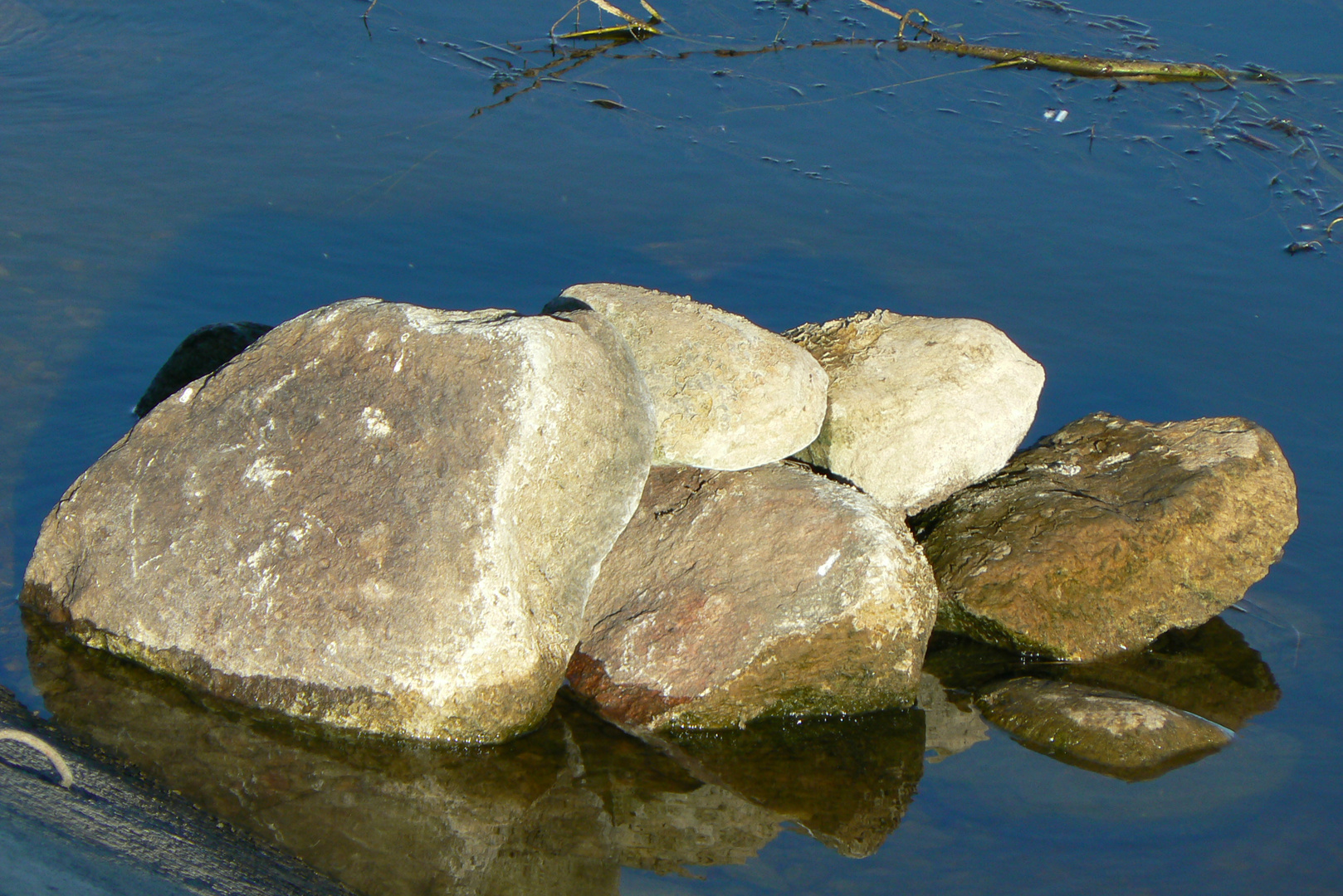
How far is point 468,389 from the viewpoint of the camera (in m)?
3.49

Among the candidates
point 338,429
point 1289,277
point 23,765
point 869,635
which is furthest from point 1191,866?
point 1289,277

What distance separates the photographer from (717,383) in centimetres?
391

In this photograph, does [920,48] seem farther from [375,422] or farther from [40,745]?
[40,745]

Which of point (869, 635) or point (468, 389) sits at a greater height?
point (468, 389)

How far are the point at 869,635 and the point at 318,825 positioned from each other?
1.77 m

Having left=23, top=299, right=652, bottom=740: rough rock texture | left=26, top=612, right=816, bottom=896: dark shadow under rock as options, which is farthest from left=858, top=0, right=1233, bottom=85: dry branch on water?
left=26, top=612, right=816, bottom=896: dark shadow under rock

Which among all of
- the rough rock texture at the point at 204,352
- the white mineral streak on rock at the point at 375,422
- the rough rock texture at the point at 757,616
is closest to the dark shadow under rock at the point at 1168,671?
the rough rock texture at the point at 757,616

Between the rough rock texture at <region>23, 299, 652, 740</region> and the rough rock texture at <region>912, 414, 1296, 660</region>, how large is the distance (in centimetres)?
139

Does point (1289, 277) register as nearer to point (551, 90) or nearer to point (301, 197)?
point (551, 90)

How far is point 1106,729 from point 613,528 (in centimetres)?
170

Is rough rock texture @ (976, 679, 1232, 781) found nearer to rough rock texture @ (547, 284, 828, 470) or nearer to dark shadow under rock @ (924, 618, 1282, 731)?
dark shadow under rock @ (924, 618, 1282, 731)

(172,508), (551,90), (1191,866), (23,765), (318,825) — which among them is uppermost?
(551,90)

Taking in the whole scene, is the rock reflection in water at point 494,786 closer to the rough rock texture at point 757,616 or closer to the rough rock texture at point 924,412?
the rough rock texture at point 757,616

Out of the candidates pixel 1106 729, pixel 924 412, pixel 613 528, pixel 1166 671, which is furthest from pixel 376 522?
pixel 1166 671
